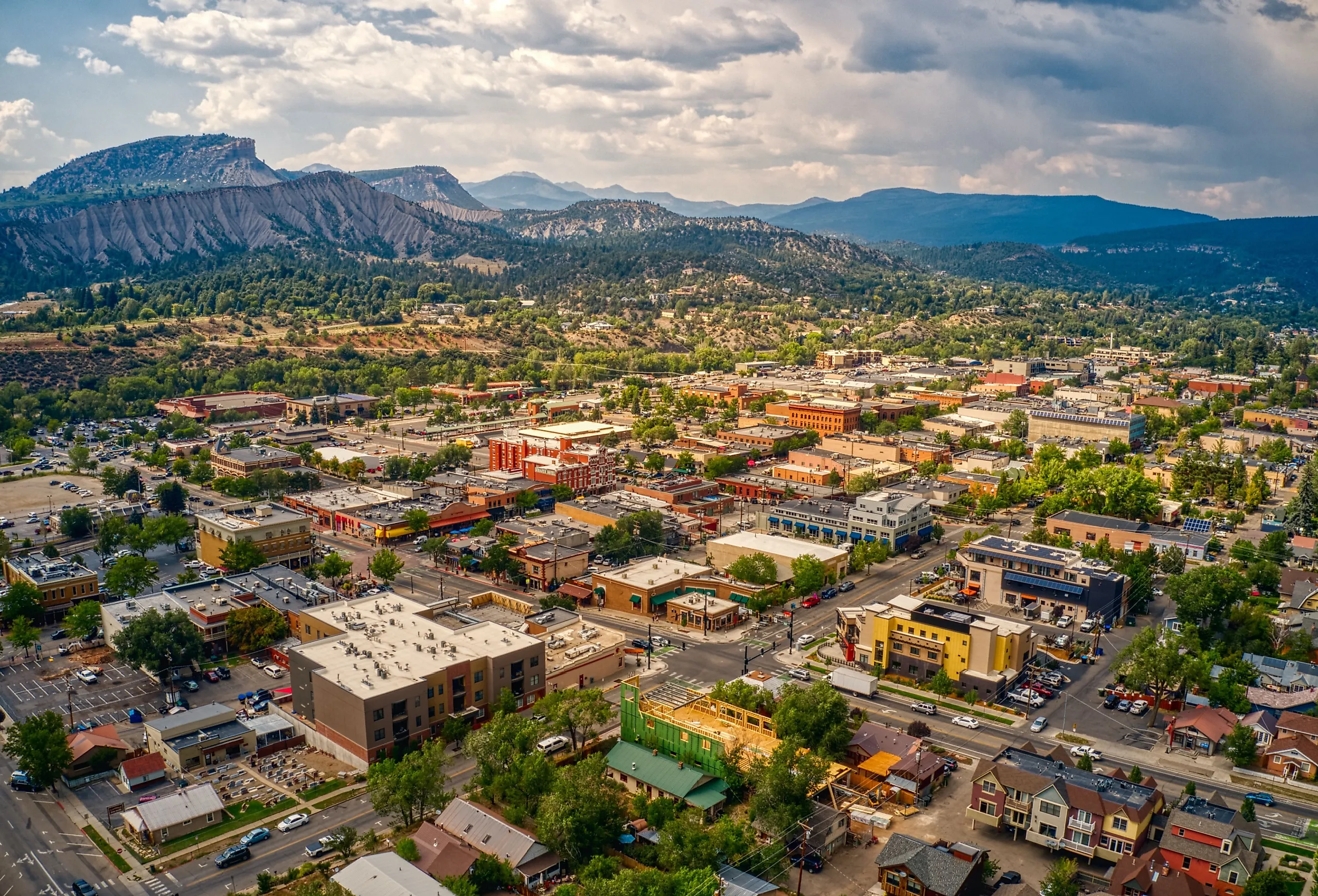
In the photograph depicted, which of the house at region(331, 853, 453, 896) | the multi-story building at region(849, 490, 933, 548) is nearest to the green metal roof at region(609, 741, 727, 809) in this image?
the house at region(331, 853, 453, 896)

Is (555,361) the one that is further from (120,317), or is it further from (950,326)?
(950,326)

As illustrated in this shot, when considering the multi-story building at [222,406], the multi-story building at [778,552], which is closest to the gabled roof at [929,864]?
the multi-story building at [778,552]

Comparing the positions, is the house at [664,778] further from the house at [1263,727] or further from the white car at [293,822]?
the house at [1263,727]

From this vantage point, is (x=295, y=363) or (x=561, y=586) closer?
(x=561, y=586)

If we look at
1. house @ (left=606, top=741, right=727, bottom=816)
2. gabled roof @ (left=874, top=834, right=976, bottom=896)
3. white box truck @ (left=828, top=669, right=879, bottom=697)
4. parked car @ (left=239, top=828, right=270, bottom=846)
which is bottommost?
parked car @ (left=239, top=828, right=270, bottom=846)

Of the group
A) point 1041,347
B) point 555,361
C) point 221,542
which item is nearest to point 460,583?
point 221,542

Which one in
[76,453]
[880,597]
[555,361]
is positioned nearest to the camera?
[880,597]

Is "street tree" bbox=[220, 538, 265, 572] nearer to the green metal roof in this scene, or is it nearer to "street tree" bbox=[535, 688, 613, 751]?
"street tree" bbox=[535, 688, 613, 751]
